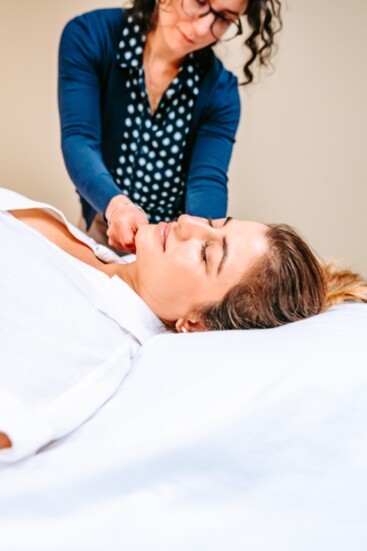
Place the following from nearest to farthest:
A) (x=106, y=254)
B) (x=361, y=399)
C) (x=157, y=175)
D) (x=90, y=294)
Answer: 1. (x=361, y=399)
2. (x=90, y=294)
3. (x=106, y=254)
4. (x=157, y=175)

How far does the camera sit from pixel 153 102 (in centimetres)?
155

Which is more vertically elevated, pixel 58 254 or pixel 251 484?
pixel 58 254

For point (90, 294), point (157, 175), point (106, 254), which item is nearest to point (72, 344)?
point (90, 294)

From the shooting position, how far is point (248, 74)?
154 centimetres

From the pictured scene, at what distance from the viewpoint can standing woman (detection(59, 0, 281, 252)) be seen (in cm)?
139

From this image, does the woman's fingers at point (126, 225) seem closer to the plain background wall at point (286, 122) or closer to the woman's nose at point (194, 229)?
the woman's nose at point (194, 229)

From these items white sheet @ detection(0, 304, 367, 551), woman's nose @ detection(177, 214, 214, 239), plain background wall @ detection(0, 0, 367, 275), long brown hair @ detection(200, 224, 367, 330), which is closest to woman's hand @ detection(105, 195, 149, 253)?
woman's nose @ detection(177, 214, 214, 239)

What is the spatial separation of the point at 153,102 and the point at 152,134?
86 mm

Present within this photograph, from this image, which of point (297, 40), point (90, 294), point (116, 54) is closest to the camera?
point (90, 294)

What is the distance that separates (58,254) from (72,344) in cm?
29

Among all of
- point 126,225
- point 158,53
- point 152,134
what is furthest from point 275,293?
point 158,53

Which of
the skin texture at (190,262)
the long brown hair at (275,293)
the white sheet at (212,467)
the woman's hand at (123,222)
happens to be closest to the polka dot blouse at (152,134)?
the woman's hand at (123,222)

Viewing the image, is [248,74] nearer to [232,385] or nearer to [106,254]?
[106,254]

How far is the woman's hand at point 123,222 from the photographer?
1.25 m
